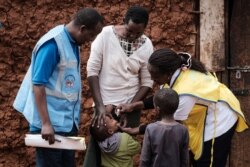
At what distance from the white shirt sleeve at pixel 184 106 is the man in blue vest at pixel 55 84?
2.41 ft

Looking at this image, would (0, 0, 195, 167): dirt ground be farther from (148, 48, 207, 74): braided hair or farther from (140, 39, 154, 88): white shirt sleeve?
(148, 48, 207, 74): braided hair

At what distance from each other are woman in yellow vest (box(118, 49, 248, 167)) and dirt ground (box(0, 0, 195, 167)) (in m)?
1.60

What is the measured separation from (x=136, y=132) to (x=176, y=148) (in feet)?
1.47

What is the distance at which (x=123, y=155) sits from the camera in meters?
5.09

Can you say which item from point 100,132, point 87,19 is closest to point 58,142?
point 100,132

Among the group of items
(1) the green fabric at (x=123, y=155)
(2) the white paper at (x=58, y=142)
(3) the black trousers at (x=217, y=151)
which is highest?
(2) the white paper at (x=58, y=142)

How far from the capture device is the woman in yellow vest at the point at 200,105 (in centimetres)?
431

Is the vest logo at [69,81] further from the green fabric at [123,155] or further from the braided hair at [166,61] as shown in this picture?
the green fabric at [123,155]

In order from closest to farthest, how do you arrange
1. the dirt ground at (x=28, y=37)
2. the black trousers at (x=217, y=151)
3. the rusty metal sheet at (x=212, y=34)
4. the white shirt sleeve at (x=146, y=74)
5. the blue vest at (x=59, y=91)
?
1. the blue vest at (x=59, y=91)
2. the black trousers at (x=217, y=151)
3. the white shirt sleeve at (x=146, y=74)
4. the dirt ground at (x=28, y=37)
5. the rusty metal sheet at (x=212, y=34)

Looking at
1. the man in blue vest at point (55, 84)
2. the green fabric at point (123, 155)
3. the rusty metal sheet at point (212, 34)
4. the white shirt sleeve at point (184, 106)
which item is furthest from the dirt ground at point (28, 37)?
the white shirt sleeve at point (184, 106)

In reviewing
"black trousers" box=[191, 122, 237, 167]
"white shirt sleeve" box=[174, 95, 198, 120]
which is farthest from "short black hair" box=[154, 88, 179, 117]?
"black trousers" box=[191, 122, 237, 167]

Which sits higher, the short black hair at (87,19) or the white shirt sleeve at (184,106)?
the short black hair at (87,19)

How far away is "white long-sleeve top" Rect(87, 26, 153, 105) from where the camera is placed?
194 inches

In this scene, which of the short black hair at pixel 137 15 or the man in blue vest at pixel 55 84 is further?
the short black hair at pixel 137 15
